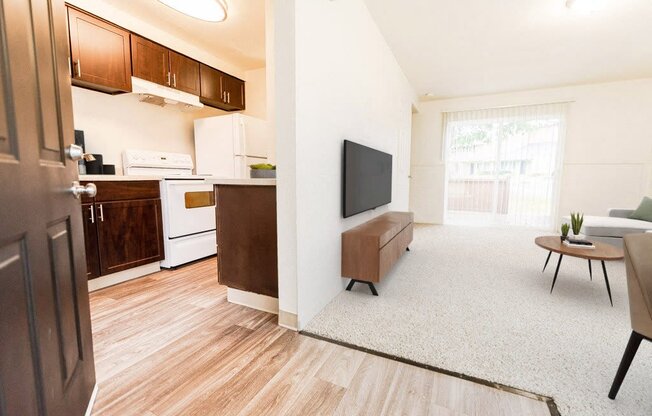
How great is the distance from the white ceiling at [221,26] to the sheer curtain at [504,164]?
404 cm

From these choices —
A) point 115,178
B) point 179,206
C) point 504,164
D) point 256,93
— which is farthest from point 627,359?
point 504,164

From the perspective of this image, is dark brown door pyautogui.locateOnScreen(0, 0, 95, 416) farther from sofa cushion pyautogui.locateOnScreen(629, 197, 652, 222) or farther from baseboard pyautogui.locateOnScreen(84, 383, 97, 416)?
sofa cushion pyautogui.locateOnScreen(629, 197, 652, 222)

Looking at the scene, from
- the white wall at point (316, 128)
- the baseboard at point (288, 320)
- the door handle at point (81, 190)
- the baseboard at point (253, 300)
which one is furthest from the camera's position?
the baseboard at point (253, 300)

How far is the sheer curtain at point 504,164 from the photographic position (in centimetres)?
502

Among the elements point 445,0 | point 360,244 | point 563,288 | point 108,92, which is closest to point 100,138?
point 108,92

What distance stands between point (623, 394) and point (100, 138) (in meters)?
4.17

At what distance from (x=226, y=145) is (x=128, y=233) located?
4.82ft

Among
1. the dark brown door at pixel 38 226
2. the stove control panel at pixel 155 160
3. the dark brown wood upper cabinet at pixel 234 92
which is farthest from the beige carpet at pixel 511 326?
the dark brown wood upper cabinet at pixel 234 92

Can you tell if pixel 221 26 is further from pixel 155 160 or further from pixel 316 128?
pixel 316 128

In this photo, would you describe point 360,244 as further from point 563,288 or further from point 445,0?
point 445,0

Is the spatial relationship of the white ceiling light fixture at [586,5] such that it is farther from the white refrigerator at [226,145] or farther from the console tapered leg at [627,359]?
the white refrigerator at [226,145]

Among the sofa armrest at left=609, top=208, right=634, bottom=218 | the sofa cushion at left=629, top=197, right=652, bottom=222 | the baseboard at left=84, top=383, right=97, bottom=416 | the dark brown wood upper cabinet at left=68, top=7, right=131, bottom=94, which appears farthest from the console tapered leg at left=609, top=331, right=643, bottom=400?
the dark brown wood upper cabinet at left=68, top=7, right=131, bottom=94

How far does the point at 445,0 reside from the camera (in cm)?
254

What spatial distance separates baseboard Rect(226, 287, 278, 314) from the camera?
6.75 ft
